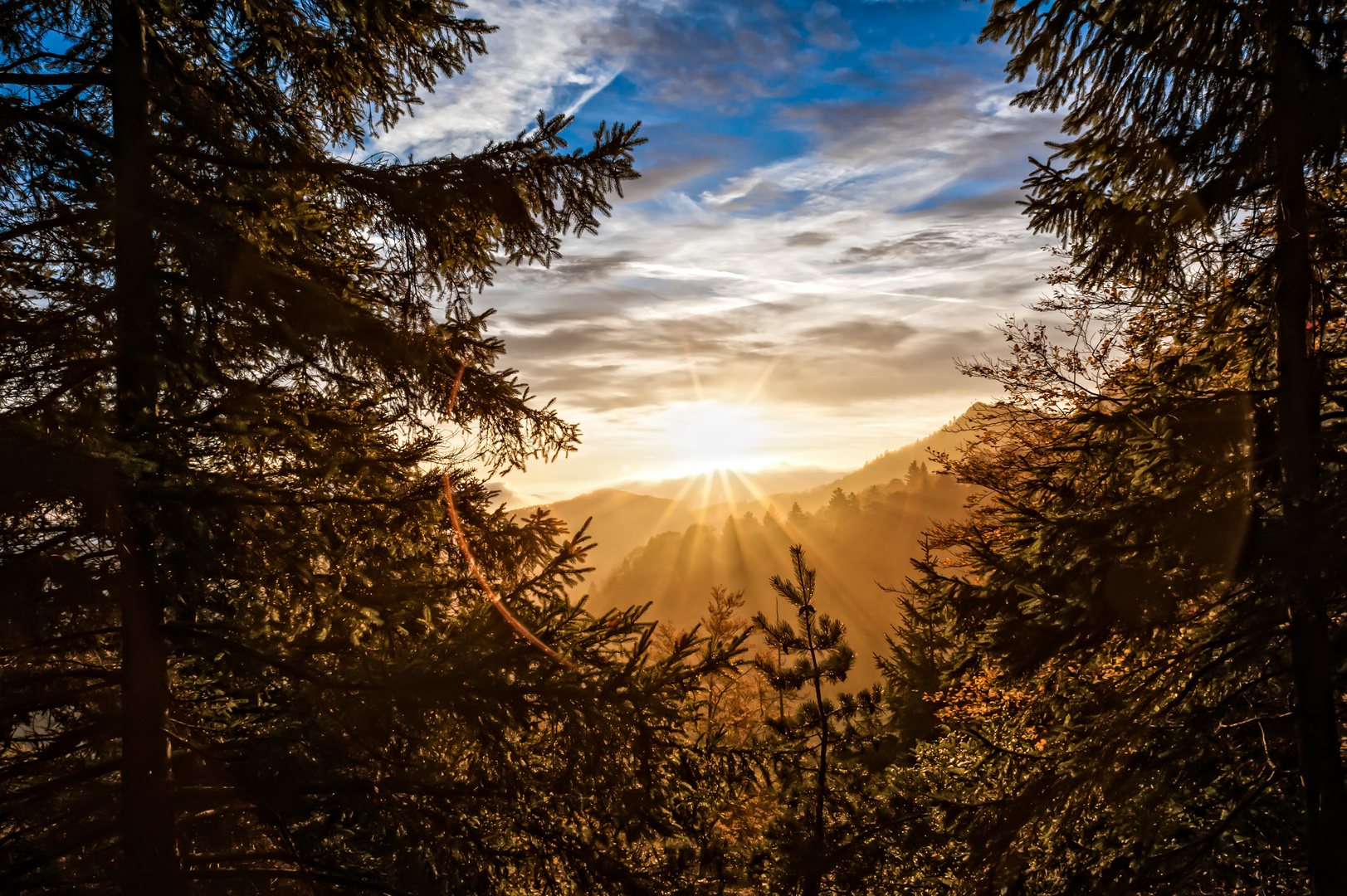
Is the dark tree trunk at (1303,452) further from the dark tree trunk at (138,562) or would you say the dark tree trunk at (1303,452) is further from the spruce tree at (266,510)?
the dark tree trunk at (138,562)

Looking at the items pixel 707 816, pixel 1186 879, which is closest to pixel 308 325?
pixel 707 816

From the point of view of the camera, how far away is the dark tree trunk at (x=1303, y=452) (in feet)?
16.9

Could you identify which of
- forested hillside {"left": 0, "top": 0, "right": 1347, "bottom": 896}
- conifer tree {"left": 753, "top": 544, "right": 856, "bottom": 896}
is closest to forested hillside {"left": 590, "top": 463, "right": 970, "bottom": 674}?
conifer tree {"left": 753, "top": 544, "right": 856, "bottom": 896}

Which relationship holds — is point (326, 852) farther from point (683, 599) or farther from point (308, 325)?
point (683, 599)

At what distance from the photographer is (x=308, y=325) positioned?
4559mm

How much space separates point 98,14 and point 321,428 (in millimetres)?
3308

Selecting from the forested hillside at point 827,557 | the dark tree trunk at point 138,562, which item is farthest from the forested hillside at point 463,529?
the forested hillside at point 827,557

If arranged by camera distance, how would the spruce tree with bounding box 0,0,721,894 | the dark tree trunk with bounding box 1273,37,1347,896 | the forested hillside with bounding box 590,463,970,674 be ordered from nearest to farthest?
1. the spruce tree with bounding box 0,0,721,894
2. the dark tree trunk with bounding box 1273,37,1347,896
3. the forested hillside with bounding box 590,463,970,674

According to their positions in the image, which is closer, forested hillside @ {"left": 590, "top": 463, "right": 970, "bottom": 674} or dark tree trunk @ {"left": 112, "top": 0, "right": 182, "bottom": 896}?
dark tree trunk @ {"left": 112, "top": 0, "right": 182, "bottom": 896}

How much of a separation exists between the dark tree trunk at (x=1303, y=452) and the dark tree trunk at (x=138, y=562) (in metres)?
8.02

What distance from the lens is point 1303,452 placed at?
5352 mm

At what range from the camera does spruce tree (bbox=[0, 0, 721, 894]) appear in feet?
13.5

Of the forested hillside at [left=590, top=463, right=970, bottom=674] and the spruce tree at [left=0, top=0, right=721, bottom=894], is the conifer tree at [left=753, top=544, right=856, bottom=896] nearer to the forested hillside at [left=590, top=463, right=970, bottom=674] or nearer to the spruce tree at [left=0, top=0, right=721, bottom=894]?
the spruce tree at [left=0, top=0, right=721, bottom=894]

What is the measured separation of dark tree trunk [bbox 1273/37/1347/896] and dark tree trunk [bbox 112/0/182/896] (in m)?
8.02
